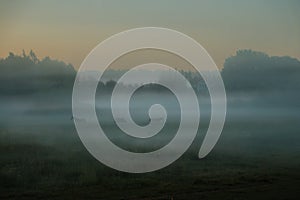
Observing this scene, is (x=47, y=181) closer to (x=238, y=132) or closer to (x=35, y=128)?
(x=35, y=128)

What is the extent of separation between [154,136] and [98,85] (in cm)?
198

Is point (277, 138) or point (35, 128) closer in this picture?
point (35, 128)

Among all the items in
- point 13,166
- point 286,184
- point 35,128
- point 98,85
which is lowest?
point 286,184

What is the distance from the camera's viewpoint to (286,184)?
39.3ft

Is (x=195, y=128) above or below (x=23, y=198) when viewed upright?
above

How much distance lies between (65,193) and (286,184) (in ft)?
17.4

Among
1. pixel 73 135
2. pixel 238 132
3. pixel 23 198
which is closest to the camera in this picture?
pixel 23 198

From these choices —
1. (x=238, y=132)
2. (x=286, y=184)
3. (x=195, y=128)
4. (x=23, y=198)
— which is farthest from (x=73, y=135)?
(x=286, y=184)

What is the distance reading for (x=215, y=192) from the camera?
11.4 metres

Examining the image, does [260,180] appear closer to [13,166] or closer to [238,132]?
[238,132]

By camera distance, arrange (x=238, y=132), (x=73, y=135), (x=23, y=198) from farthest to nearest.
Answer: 1. (x=238, y=132)
2. (x=73, y=135)
3. (x=23, y=198)

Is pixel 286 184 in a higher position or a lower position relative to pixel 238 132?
lower

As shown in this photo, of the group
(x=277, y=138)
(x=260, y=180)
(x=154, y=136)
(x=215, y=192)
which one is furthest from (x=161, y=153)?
(x=277, y=138)

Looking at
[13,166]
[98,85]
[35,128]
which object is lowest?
[13,166]
